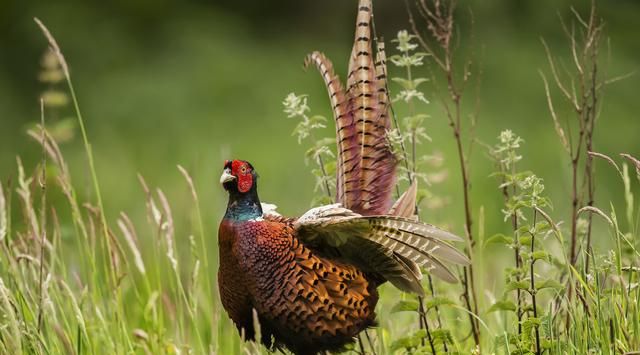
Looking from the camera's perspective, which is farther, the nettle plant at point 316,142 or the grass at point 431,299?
the nettle plant at point 316,142

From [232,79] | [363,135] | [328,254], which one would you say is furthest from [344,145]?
[232,79]

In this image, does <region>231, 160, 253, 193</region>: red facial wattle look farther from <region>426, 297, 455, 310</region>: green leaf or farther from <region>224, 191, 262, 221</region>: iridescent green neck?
<region>426, 297, 455, 310</region>: green leaf

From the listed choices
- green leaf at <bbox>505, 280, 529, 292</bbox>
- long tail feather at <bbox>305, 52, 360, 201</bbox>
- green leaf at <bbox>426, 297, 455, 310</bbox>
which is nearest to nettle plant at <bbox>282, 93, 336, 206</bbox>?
long tail feather at <bbox>305, 52, 360, 201</bbox>

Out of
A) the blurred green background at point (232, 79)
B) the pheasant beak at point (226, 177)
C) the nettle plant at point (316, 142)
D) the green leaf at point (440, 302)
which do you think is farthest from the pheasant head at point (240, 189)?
the blurred green background at point (232, 79)

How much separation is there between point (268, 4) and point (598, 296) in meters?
7.82

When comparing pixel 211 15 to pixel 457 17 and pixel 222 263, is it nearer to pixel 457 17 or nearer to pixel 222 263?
pixel 457 17

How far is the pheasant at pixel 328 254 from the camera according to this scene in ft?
10.4

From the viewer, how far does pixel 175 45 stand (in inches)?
399

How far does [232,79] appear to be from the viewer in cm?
987

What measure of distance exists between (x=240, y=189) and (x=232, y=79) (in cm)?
675

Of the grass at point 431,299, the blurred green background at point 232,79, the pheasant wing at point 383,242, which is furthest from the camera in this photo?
the blurred green background at point 232,79

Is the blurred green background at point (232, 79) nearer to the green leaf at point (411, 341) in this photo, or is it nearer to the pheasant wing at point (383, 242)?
the green leaf at point (411, 341)

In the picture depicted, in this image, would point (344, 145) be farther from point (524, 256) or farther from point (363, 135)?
point (524, 256)

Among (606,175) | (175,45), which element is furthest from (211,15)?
(606,175)
